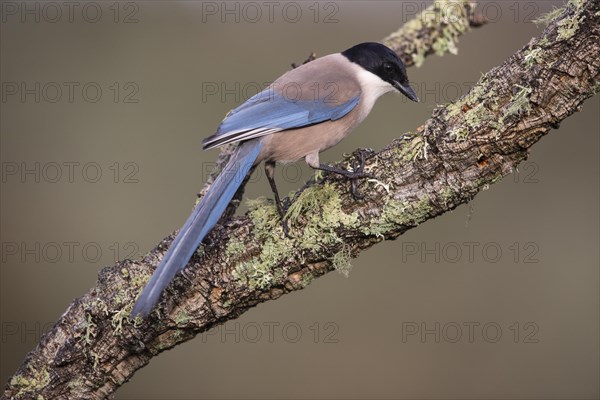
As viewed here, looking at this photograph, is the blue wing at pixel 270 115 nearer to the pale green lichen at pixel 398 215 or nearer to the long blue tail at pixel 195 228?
the long blue tail at pixel 195 228

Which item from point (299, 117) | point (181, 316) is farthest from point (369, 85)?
point (181, 316)

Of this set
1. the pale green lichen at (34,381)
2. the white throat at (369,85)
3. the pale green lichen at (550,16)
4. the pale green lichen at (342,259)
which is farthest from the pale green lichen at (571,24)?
the pale green lichen at (34,381)

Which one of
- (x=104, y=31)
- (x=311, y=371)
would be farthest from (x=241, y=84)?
(x=311, y=371)

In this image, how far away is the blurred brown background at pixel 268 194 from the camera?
5922 mm

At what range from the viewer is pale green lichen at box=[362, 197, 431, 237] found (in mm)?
2760

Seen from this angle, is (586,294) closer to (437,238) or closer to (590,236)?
(590,236)

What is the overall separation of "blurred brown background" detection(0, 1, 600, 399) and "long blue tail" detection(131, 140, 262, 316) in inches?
105

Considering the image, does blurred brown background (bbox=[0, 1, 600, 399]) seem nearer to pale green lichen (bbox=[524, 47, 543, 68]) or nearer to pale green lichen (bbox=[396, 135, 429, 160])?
pale green lichen (bbox=[396, 135, 429, 160])

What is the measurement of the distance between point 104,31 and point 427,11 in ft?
13.2

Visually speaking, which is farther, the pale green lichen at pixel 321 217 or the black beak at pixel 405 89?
the black beak at pixel 405 89

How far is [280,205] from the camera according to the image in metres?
3.03

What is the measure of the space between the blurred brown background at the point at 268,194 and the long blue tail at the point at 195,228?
2.66 meters

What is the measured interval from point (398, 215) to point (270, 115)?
44.7 inches

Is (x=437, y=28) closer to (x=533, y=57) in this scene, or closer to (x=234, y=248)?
(x=533, y=57)
